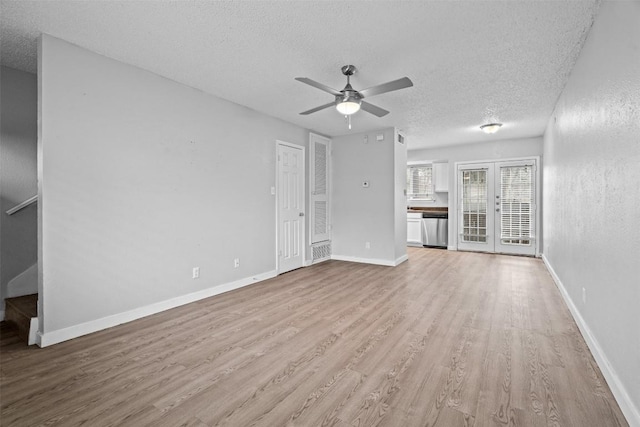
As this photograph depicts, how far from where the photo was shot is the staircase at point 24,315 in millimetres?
2449

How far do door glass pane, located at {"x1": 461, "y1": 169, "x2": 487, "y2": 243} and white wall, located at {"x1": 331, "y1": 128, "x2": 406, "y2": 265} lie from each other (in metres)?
2.19

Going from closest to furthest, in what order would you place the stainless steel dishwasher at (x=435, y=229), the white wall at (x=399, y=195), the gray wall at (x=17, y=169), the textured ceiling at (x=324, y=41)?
the textured ceiling at (x=324, y=41), the gray wall at (x=17, y=169), the white wall at (x=399, y=195), the stainless steel dishwasher at (x=435, y=229)

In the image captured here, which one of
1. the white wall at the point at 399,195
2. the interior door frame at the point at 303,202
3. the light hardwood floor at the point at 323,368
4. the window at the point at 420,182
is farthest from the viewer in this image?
the window at the point at 420,182

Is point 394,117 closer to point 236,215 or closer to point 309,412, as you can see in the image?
point 236,215

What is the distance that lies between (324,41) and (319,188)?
3490 mm

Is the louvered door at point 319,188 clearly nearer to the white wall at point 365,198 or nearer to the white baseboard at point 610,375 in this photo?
the white wall at point 365,198

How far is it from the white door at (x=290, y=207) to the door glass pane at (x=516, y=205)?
4691 mm

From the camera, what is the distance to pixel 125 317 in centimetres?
291

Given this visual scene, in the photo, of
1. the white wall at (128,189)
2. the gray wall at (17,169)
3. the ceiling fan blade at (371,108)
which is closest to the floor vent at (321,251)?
the white wall at (128,189)

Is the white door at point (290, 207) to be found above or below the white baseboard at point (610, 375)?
above

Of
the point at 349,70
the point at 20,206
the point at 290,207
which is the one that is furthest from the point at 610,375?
the point at 20,206

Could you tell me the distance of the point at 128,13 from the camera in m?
2.19

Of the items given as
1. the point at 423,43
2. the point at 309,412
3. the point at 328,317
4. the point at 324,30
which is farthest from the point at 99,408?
the point at 423,43

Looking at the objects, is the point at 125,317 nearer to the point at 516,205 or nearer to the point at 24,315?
the point at 24,315
